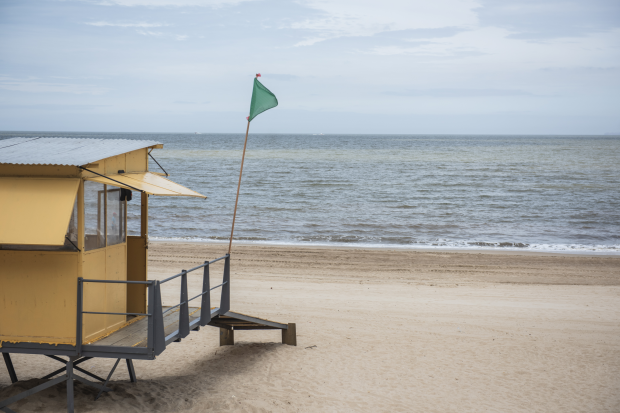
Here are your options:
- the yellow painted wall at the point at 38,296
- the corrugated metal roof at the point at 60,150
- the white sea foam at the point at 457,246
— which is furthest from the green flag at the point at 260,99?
the white sea foam at the point at 457,246

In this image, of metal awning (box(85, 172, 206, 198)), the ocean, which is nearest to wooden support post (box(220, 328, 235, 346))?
metal awning (box(85, 172, 206, 198))

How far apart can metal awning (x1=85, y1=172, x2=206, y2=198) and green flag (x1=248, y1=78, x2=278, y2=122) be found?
173 cm

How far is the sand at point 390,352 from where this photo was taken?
283 inches

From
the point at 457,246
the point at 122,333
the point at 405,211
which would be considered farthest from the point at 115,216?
the point at 405,211

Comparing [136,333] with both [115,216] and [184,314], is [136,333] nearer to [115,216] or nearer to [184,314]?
[184,314]

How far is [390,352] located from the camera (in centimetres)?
908

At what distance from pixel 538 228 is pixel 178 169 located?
47.1 meters

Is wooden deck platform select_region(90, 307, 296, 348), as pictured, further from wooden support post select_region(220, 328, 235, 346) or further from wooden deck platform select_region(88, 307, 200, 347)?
wooden support post select_region(220, 328, 235, 346)

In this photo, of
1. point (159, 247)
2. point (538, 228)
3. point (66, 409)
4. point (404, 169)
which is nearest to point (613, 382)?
point (66, 409)

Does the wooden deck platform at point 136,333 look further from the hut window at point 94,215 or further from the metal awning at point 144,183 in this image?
the metal awning at point 144,183

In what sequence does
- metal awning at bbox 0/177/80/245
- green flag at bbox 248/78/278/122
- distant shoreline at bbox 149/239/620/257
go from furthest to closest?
distant shoreline at bbox 149/239/620/257
green flag at bbox 248/78/278/122
metal awning at bbox 0/177/80/245

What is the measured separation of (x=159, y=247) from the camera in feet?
A: 62.6

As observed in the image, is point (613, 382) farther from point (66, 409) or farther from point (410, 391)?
point (66, 409)

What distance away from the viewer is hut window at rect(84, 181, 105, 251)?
607 cm
